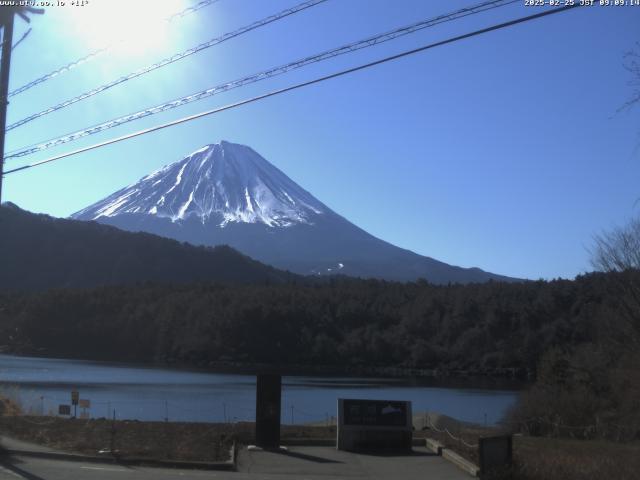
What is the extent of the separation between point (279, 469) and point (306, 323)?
3854 inches

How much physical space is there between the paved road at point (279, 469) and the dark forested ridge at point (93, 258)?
141012 mm

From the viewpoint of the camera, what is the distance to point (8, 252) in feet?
503

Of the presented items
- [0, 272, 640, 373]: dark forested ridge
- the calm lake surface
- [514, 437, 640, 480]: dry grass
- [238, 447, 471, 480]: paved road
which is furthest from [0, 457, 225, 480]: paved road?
[0, 272, 640, 373]: dark forested ridge

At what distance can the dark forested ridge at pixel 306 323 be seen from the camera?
9456cm

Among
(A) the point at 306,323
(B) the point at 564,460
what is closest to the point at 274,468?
(B) the point at 564,460

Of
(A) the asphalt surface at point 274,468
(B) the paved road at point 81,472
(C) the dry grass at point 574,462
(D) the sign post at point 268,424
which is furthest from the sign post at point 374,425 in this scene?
(B) the paved road at point 81,472

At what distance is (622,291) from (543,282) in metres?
62.8

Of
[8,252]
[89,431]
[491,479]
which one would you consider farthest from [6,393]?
[8,252]

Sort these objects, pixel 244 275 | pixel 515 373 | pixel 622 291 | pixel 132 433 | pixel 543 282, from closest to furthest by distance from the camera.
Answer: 1. pixel 132 433
2. pixel 622 291
3. pixel 515 373
4. pixel 543 282
5. pixel 244 275

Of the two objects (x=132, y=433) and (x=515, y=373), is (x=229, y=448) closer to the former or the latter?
(x=132, y=433)

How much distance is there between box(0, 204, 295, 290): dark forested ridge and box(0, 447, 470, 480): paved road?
463 ft

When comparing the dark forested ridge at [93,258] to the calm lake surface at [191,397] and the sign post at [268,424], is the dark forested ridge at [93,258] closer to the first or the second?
the calm lake surface at [191,397]

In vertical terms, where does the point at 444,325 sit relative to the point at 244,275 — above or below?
below

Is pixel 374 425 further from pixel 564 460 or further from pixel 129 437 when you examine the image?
pixel 129 437
